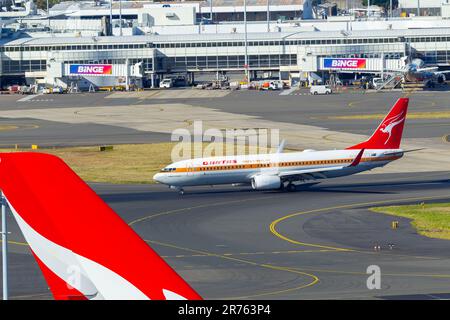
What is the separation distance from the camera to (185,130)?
124m

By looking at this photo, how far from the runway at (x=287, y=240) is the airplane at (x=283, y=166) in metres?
1.23

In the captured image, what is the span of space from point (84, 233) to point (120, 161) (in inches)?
3144

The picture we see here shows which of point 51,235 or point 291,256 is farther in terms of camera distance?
point 291,256

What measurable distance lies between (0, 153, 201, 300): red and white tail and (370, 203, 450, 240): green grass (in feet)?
144

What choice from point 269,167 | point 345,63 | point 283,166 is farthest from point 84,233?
point 345,63

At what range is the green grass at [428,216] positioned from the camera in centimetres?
5813

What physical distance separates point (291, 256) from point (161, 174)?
23378 millimetres

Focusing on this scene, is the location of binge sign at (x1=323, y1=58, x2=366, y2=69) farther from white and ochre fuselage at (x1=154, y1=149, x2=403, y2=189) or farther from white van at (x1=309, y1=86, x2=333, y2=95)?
white and ochre fuselage at (x1=154, y1=149, x2=403, y2=189)

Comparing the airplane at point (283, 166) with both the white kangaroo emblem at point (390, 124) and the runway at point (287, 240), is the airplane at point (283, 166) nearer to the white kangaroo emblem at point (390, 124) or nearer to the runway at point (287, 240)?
the white kangaroo emblem at point (390, 124)

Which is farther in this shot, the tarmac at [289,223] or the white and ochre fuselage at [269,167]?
the white and ochre fuselage at [269,167]

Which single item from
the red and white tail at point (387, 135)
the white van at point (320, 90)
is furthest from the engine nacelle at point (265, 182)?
the white van at point (320, 90)

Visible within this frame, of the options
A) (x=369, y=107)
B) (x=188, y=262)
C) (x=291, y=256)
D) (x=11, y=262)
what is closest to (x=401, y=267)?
(x=291, y=256)
